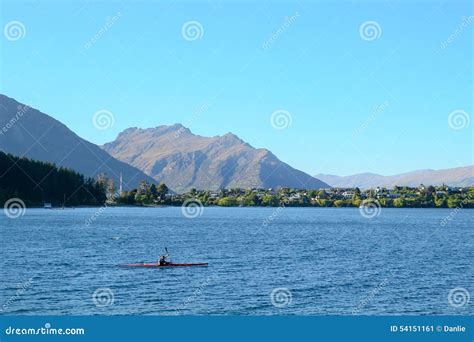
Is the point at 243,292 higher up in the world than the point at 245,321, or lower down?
lower down

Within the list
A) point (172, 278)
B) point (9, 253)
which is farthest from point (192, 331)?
point (9, 253)

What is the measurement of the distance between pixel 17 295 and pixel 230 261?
116 ft

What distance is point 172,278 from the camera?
70.2 m

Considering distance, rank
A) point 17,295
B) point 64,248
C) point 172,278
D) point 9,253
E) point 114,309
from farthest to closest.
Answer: point 64,248, point 9,253, point 172,278, point 17,295, point 114,309

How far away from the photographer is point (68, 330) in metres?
26.1

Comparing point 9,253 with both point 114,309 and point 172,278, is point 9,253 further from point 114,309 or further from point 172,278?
point 114,309

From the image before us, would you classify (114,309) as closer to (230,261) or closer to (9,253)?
(230,261)

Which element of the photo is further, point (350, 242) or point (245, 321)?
point (350, 242)

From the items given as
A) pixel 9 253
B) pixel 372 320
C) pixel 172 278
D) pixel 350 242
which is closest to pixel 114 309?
pixel 172 278

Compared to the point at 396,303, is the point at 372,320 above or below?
above

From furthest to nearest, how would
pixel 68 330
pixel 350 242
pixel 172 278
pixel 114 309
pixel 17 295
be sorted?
pixel 350 242, pixel 172 278, pixel 17 295, pixel 114 309, pixel 68 330

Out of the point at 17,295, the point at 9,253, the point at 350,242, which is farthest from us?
the point at 350,242

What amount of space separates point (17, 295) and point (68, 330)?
34.1 meters

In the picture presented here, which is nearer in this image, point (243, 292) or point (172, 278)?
point (243, 292)
